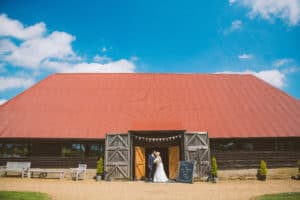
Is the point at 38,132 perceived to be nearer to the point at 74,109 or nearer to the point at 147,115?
the point at 74,109

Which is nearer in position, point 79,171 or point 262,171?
point 79,171

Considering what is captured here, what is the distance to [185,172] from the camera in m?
18.4

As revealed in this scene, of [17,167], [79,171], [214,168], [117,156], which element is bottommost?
[79,171]

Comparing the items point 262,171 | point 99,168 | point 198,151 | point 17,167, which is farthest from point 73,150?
point 262,171

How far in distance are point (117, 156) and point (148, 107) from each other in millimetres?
4835

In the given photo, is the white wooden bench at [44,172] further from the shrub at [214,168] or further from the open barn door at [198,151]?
the shrub at [214,168]

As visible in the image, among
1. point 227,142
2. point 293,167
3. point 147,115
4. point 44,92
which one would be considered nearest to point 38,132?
point 44,92

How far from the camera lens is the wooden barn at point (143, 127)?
64.4 feet

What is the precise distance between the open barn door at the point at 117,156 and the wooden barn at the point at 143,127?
2.4 inches

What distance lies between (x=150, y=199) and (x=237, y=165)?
9.82 meters

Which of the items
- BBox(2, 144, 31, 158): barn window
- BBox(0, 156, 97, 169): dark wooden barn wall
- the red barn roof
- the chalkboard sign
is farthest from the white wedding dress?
BBox(2, 144, 31, 158): barn window

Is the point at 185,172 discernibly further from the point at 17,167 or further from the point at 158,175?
the point at 17,167

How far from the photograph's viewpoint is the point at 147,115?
21969 millimetres

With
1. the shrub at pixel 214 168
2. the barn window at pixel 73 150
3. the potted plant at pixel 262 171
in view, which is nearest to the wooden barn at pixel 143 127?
the barn window at pixel 73 150
